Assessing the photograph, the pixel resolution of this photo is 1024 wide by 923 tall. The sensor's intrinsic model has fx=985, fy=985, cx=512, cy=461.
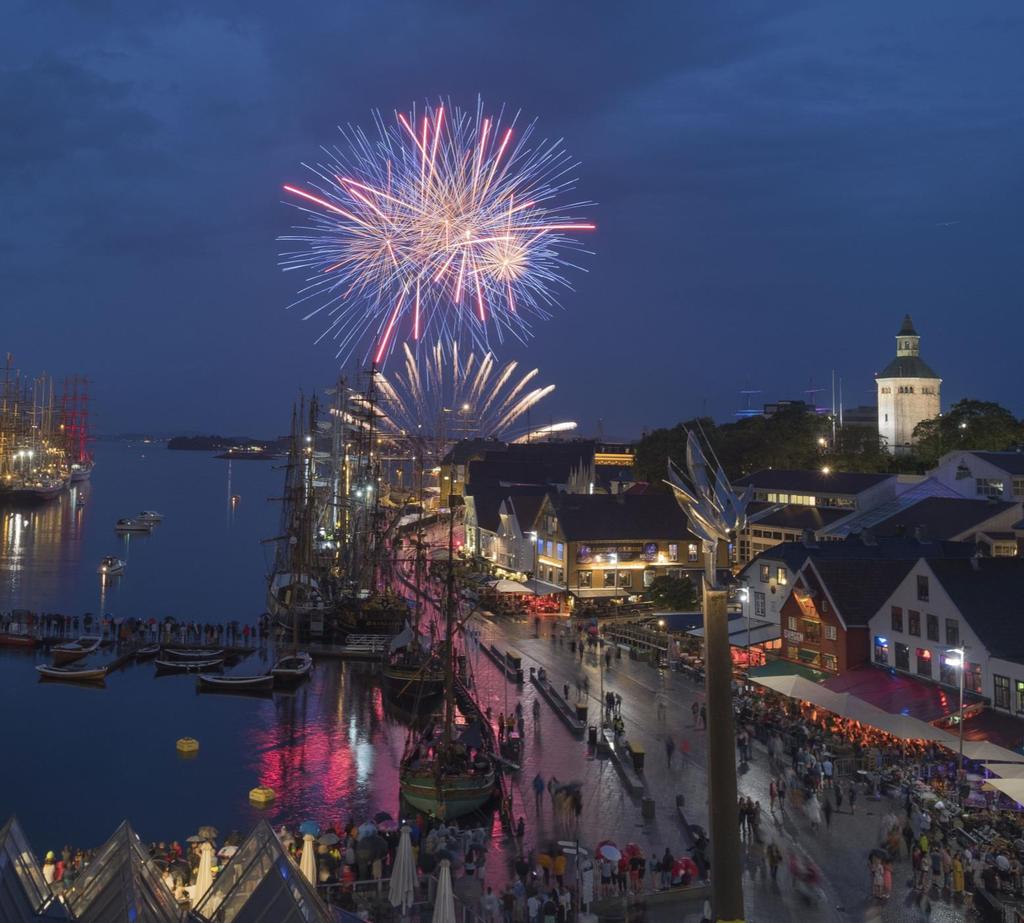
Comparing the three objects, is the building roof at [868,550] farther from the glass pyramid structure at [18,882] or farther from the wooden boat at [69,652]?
the wooden boat at [69,652]

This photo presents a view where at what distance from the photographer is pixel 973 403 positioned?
94.4m

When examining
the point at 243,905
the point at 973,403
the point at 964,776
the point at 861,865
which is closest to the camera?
the point at 243,905

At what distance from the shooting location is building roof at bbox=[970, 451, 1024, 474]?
196 ft

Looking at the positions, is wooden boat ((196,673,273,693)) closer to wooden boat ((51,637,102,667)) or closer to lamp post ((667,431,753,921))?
wooden boat ((51,637,102,667))

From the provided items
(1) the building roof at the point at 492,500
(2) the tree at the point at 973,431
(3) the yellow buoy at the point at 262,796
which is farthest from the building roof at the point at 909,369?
(3) the yellow buoy at the point at 262,796

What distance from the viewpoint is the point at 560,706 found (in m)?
39.5

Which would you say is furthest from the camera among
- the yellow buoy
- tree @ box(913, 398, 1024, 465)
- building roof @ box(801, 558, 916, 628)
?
tree @ box(913, 398, 1024, 465)

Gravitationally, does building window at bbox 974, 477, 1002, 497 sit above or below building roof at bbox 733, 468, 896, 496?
below

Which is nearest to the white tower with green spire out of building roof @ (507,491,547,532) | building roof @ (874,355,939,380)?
building roof @ (874,355,939,380)

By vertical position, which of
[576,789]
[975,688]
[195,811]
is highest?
[975,688]

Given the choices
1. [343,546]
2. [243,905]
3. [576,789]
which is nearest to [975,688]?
Result: [576,789]

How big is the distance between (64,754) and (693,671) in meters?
28.2

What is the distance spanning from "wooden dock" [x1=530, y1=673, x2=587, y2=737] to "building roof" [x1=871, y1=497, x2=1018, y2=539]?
Answer: 19646mm

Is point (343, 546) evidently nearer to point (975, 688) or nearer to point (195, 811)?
point (195, 811)
